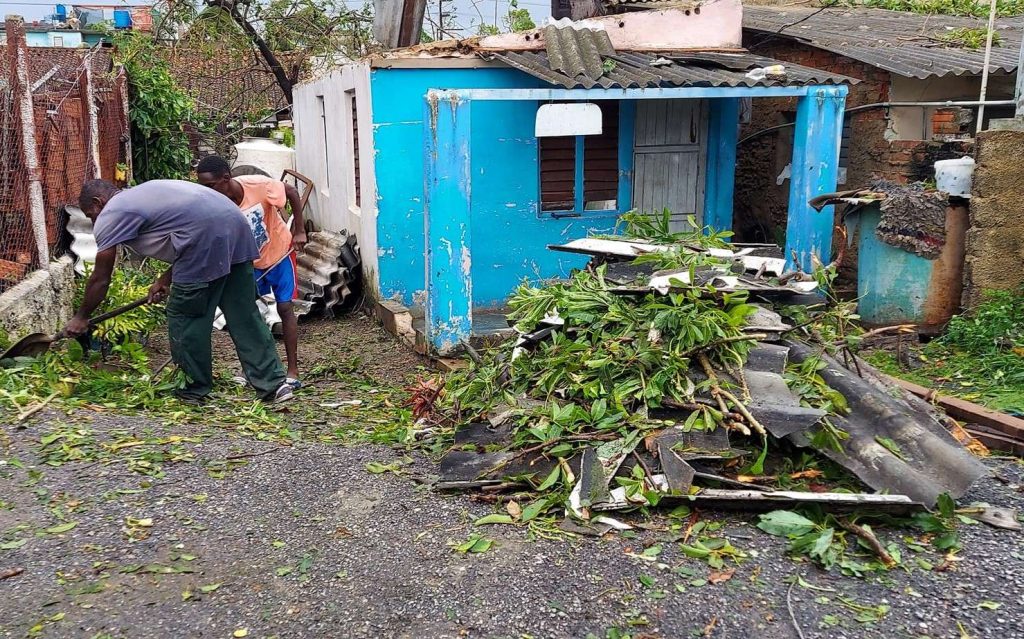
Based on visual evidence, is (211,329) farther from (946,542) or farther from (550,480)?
(946,542)

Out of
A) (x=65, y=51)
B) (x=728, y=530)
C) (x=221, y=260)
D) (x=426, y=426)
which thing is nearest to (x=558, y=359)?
(x=426, y=426)

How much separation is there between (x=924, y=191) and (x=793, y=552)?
183 inches

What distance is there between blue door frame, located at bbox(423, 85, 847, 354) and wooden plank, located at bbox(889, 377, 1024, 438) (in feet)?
4.94

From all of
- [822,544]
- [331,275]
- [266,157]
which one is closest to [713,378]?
[822,544]

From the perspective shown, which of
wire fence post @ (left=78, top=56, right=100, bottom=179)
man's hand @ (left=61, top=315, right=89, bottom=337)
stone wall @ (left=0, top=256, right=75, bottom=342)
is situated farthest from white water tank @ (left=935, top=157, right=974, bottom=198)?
wire fence post @ (left=78, top=56, right=100, bottom=179)

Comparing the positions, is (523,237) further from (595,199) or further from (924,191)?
(924,191)

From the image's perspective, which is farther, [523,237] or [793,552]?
[523,237]

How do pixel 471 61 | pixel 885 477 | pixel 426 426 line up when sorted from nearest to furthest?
pixel 885 477, pixel 426 426, pixel 471 61

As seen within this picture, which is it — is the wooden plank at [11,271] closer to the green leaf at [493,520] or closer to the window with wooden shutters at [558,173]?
the green leaf at [493,520]

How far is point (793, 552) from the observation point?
3350 millimetres

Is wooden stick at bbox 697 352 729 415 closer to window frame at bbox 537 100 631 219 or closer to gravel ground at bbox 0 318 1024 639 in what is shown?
gravel ground at bbox 0 318 1024 639

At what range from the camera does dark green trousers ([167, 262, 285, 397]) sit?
5363 mm

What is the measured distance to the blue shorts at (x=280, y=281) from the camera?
21.0 feet

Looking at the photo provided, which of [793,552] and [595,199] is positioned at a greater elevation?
[595,199]
